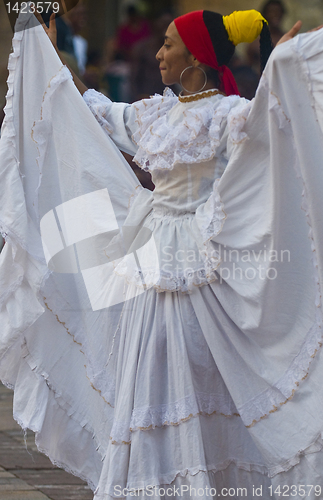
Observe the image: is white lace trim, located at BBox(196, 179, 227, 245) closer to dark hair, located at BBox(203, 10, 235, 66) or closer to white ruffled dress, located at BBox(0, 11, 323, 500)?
white ruffled dress, located at BBox(0, 11, 323, 500)

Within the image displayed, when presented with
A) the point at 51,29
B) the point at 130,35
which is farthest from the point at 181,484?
the point at 130,35

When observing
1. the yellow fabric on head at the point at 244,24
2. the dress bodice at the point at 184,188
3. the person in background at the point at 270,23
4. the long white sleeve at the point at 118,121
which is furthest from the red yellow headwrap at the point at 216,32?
the person in background at the point at 270,23

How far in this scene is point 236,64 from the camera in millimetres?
4727

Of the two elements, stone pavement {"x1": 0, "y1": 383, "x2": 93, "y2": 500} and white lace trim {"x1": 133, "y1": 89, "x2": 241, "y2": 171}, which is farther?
stone pavement {"x1": 0, "y1": 383, "x2": 93, "y2": 500}

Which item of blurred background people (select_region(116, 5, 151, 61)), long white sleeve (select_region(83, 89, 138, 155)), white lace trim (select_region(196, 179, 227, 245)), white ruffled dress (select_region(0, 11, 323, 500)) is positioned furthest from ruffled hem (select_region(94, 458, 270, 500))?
blurred background people (select_region(116, 5, 151, 61))

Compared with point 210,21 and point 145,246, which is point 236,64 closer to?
point 210,21

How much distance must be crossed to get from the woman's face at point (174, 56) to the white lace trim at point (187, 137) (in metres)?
0.14

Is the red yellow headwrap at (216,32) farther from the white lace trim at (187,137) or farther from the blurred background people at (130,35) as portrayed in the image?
the blurred background people at (130,35)

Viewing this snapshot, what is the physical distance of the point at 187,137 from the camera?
6.98 ft

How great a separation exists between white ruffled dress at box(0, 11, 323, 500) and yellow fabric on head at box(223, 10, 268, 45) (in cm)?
25

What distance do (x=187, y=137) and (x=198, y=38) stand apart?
0.36m

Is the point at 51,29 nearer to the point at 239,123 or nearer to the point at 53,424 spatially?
the point at 239,123

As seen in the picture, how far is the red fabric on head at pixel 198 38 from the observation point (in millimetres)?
2170

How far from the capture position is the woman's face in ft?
7.27
